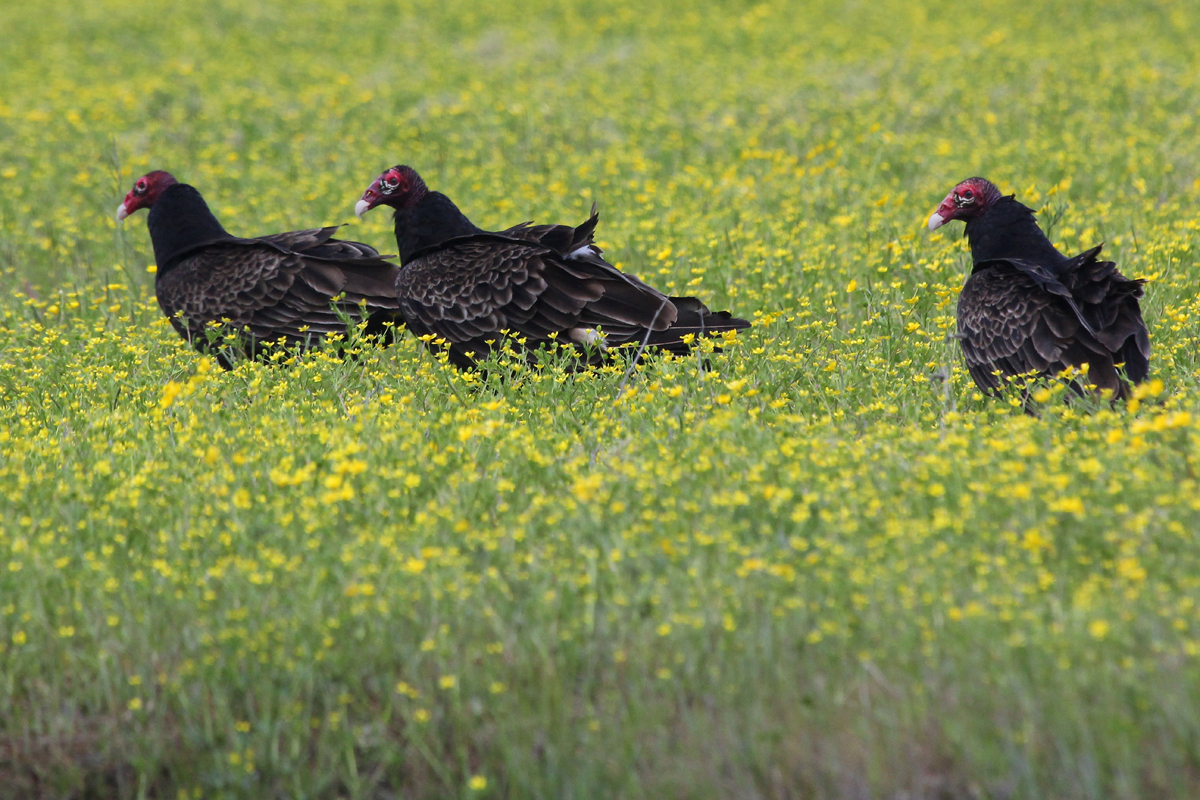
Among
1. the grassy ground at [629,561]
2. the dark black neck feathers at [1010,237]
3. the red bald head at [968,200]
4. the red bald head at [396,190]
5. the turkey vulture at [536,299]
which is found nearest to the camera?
the grassy ground at [629,561]

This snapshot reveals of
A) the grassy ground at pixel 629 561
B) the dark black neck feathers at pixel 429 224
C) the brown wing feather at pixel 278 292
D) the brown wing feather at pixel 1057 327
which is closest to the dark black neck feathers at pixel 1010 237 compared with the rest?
the brown wing feather at pixel 1057 327

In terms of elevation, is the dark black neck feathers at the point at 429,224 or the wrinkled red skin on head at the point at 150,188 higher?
the wrinkled red skin on head at the point at 150,188

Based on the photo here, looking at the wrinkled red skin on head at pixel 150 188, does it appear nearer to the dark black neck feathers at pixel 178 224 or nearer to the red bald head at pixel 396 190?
the dark black neck feathers at pixel 178 224

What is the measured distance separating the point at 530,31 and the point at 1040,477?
1770cm

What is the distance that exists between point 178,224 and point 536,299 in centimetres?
300

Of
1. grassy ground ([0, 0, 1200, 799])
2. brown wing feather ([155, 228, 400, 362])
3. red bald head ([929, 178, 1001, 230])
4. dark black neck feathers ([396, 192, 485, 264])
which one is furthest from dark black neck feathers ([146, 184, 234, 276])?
red bald head ([929, 178, 1001, 230])

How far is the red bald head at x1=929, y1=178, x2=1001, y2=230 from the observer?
23.7 feet

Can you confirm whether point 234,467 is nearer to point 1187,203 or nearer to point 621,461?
point 621,461

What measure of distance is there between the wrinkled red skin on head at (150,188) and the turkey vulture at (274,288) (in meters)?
0.86

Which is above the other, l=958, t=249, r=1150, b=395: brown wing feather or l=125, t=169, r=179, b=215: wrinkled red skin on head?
l=125, t=169, r=179, b=215: wrinkled red skin on head

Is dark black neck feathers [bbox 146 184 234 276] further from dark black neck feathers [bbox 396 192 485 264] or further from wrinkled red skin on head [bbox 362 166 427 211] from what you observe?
dark black neck feathers [bbox 396 192 485 264]

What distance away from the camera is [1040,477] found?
14.7ft

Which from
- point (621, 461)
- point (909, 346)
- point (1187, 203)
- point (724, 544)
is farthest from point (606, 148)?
point (724, 544)

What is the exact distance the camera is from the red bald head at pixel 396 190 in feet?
25.8
